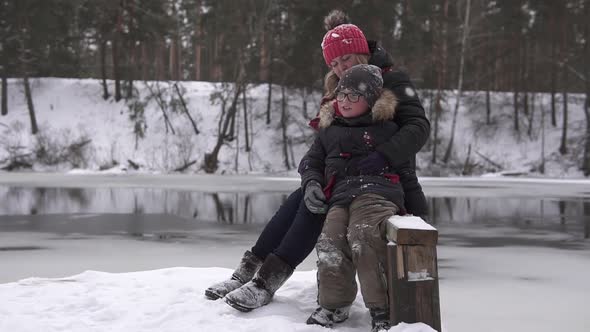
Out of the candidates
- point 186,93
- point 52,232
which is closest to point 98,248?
point 52,232

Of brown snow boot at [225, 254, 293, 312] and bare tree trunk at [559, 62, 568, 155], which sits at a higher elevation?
bare tree trunk at [559, 62, 568, 155]

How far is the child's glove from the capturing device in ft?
10.1

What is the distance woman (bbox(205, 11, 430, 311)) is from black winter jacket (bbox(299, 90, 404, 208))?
68mm

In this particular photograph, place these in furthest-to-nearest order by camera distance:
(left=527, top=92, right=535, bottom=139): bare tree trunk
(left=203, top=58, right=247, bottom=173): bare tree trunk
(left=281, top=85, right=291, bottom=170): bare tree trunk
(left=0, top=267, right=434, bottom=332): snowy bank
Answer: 1. (left=527, top=92, right=535, bottom=139): bare tree trunk
2. (left=281, top=85, right=291, bottom=170): bare tree trunk
3. (left=203, top=58, right=247, bottom=173): bare tree trunk
4. (left=0, top=267, right=434, bottom=332): snowy bank

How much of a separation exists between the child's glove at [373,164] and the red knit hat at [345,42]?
736 mm

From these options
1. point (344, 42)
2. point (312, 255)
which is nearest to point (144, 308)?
point (344, 42)

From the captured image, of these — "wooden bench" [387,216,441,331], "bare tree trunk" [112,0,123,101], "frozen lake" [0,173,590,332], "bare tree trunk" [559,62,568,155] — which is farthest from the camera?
"bare tree trunk" [112,0,123,101]

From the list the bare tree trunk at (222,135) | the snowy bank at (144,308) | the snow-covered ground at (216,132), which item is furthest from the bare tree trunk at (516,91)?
the snowy bank at (144,308)

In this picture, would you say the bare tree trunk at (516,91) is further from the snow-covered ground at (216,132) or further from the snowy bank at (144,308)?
the snowy bank at (144,308)

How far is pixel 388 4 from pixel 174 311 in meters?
22.4

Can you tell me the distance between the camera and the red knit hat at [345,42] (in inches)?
140

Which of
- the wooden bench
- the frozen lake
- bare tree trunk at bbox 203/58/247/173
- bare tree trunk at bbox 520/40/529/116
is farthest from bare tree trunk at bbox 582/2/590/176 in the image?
the wooden bench

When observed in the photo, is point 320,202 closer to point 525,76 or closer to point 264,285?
Result: point 264,285

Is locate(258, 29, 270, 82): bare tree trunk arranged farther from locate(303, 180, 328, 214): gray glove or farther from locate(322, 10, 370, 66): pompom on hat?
locate(303, 180, 328, 214): gray glove
